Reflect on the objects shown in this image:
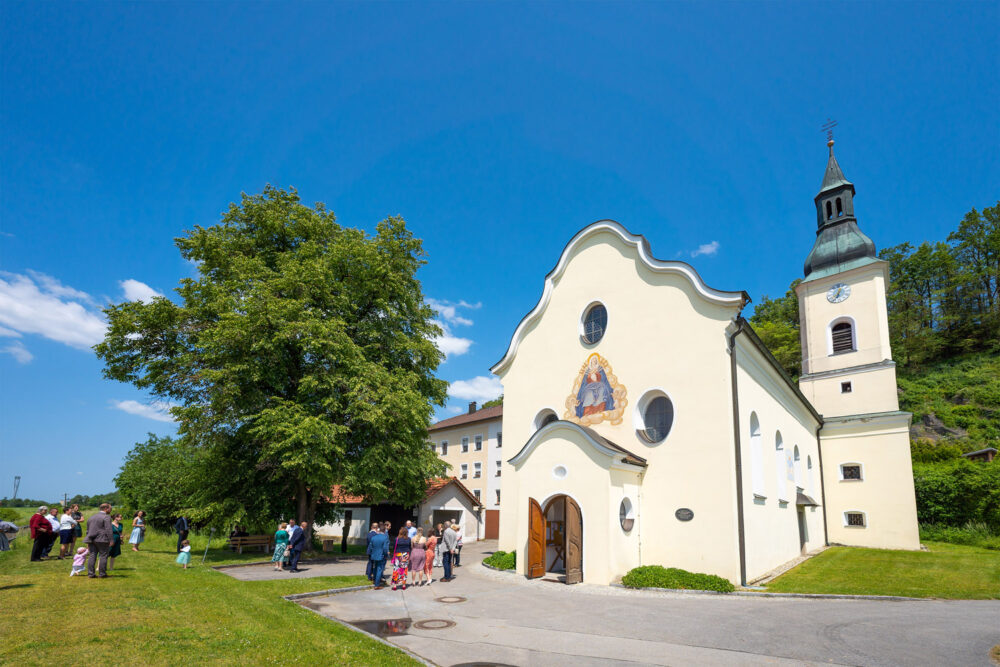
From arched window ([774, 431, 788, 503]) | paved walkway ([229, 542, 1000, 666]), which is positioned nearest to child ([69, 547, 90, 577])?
paved walkway ([229, 542, 1000, 666])

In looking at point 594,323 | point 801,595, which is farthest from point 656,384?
point 801,595

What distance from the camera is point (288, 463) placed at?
53.6ft

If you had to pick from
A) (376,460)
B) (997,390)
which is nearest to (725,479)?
(376,460)

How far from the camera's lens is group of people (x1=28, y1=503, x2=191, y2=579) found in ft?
39.9

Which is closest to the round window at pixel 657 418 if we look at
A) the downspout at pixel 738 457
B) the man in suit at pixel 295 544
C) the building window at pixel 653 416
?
the building window at pixel 653 416

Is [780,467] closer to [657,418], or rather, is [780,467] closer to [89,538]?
[657,418]

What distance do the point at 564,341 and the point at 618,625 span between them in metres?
11.2

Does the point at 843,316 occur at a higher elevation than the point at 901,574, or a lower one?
higher

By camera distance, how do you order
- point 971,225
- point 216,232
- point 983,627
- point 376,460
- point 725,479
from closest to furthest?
point 983,627 → point 725,479 → point 376,460 → point 216,232 → point 971,225

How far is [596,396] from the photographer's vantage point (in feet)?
58.7

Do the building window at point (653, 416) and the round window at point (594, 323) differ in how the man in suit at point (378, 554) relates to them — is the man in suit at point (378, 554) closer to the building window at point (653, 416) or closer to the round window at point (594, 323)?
the building window at point (653, 416)

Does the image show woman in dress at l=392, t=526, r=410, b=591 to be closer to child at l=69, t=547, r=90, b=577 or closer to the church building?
the church building

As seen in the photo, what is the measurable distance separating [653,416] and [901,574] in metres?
8.11

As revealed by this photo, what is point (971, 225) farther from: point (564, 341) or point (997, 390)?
point (564, 341)
